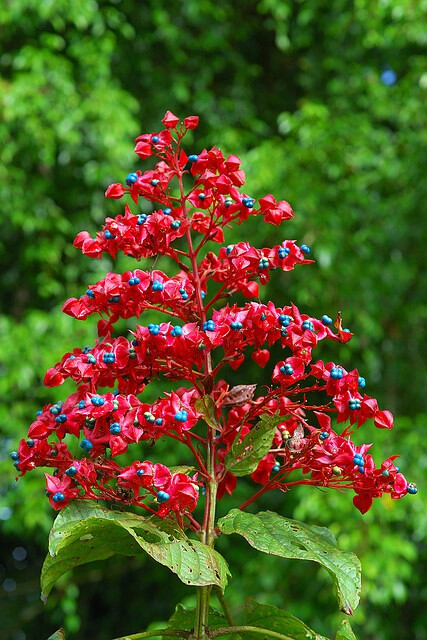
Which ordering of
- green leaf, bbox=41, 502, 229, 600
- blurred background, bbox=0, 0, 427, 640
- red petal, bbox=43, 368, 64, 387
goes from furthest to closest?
blurred background, bbox=0, 0, 427, 640, red petal, bbox=43, 368, 64, 387, green leaf, bbox=41, 502, 229, 600

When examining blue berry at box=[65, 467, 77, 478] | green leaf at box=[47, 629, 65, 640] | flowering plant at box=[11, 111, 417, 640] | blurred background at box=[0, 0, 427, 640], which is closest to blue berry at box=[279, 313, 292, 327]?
flowering plant at box=[11, 111, 417, 640]

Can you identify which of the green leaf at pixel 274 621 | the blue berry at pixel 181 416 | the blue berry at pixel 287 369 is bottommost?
the green leaf at pixel 274 621

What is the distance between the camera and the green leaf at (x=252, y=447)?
69 cm

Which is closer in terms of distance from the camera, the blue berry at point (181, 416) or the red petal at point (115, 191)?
the blue berry at point (181, 416)

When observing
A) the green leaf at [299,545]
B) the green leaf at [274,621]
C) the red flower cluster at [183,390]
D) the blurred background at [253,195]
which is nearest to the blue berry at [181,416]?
the red flower cluster at [183,390]

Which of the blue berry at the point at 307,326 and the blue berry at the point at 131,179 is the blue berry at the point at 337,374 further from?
the blue berry at the point at 131,179

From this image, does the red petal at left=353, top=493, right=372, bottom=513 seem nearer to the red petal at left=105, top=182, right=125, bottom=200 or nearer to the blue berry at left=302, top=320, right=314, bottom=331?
the blue berry at left=302, top=320, right=314, bottom=331

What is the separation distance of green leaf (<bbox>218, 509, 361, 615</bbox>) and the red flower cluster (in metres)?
0.04

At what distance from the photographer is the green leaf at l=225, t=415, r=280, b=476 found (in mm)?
689

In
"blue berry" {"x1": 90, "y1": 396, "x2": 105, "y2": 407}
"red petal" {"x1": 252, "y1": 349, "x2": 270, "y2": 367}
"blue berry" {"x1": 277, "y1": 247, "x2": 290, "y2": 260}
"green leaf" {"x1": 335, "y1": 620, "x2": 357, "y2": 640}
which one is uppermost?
"blue berry" {"x1": 277, "y1": 247, "x2": 290, "y2": 260}

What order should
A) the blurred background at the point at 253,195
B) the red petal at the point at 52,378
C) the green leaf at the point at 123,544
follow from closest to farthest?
1. the green leaf at the point at 123,544
2. the red petal at the point at 52,378
3. the blurred background at the point at 253,195

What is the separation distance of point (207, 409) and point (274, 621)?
215mm

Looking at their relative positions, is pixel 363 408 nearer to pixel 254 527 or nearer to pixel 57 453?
pixel 254 527

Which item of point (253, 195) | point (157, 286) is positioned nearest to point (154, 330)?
point (157, 286)
